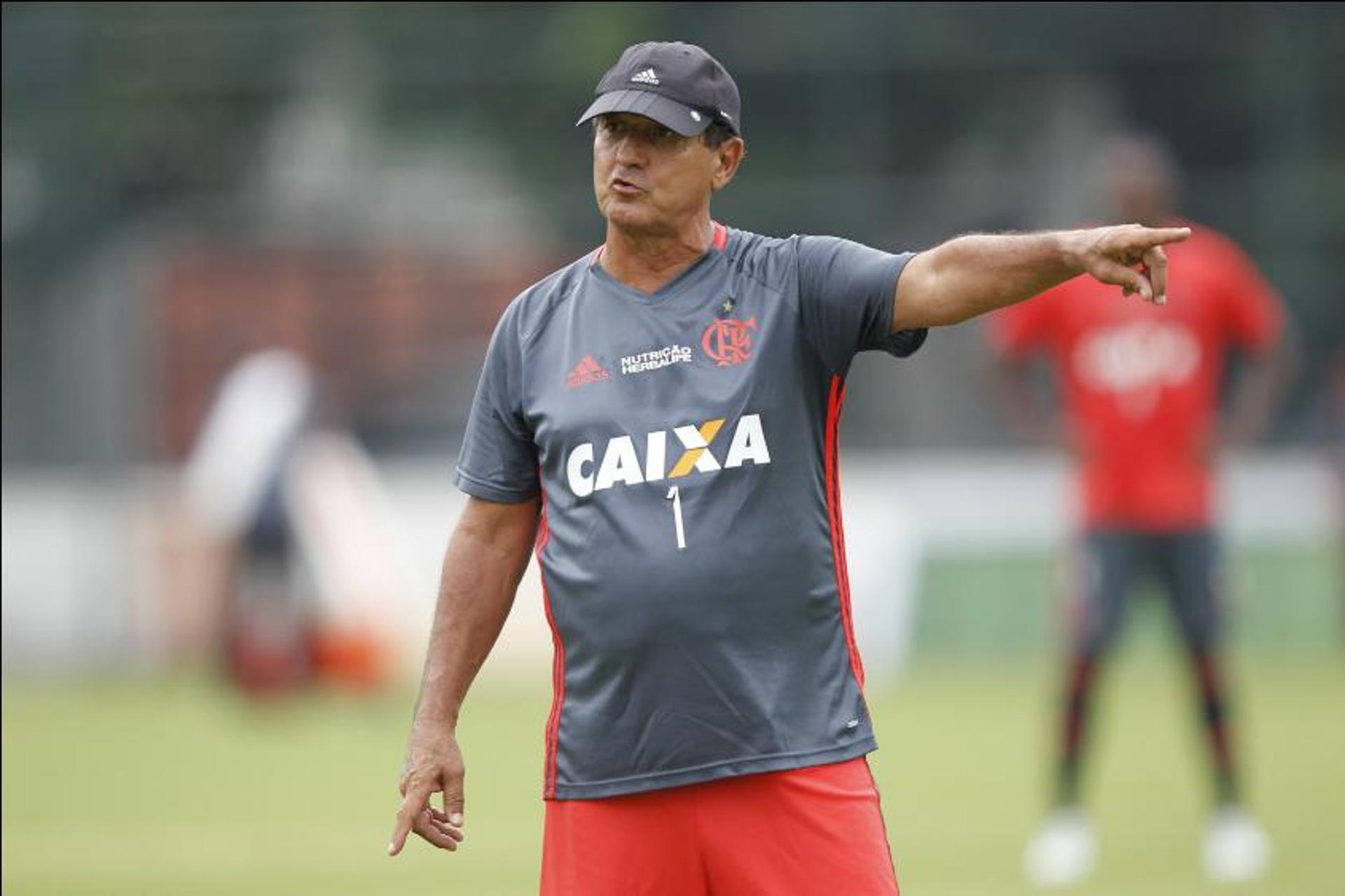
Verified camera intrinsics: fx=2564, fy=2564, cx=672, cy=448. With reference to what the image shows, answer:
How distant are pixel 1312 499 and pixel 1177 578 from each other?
424 inches

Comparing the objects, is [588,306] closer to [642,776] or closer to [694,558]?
[694,558]

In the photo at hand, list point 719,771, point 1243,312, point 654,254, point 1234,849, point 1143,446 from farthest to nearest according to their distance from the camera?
point 1243,312
point 1143,446
point 1234,849
point 654,254
point 719,771

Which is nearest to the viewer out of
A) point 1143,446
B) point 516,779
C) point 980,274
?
point 980,274

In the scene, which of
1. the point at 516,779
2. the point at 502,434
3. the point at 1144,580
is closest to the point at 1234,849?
the point at 1144,580

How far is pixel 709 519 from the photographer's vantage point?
5578mm

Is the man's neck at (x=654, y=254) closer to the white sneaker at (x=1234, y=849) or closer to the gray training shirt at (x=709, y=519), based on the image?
the gray training shirt at (x=709, y=519)

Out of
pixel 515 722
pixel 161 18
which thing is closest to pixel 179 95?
pixel 161 18

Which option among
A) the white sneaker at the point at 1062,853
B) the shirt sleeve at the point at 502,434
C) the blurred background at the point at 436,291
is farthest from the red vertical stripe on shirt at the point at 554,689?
the blurred background at the point at 436,291

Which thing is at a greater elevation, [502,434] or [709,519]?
[502,434]

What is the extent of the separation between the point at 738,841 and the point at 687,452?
2.79 feet

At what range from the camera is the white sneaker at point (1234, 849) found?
1024cm

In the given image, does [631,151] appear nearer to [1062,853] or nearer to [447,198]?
[1062,853]

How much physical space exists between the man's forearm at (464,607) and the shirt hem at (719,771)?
509 millimetres

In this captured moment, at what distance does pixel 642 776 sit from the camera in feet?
18.3
